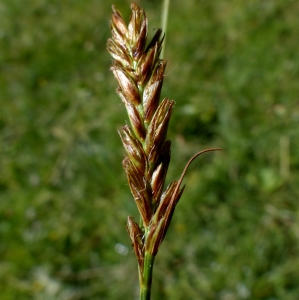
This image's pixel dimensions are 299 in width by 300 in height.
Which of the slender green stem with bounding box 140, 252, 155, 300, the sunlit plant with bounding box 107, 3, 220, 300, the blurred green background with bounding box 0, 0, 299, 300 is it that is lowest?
the slender green stem with bounding box 140, 252, 155, 300

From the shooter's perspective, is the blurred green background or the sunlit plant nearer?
the sunlit plant

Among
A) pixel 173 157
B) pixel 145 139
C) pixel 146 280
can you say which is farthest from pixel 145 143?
pixel 173 157

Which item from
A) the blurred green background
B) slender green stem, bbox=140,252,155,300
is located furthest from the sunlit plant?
the blurred green background

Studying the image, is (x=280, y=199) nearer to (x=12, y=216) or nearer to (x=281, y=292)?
(x=281, y=292)

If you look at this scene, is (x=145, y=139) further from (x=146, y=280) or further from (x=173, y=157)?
(x=173, y=157)

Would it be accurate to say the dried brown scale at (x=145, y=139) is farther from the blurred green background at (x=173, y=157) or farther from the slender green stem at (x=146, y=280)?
the blurred green background at (x=173, y=157)

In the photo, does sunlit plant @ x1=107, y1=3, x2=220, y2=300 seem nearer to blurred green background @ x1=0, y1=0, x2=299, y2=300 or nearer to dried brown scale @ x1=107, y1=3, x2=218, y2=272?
dried brown scale @ x1=107, y1=3, x2=218, y2=272
